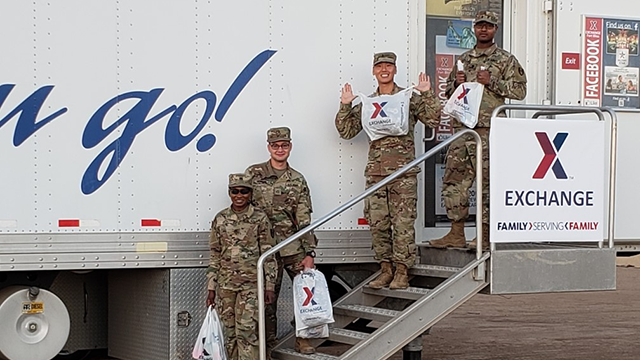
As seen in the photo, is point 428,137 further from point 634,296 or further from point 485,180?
point 634,296

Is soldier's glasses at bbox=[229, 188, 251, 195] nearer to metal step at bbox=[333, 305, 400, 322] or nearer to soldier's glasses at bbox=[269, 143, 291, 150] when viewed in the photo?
soldier's glasses at bbox=[269, 143, 291, 150]

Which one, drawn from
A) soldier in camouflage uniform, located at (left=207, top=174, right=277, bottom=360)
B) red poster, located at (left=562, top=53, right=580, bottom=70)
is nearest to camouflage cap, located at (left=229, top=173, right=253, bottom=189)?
soldier in camouflage uniform, located at (left=207, top=174, right=277, bottom=360)

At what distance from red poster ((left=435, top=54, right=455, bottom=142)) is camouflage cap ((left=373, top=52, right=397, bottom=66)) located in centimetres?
82

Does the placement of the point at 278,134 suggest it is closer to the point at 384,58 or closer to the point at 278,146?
the point at 278,146

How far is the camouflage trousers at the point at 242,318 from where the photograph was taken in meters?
6.55

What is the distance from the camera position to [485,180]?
698 centimetres

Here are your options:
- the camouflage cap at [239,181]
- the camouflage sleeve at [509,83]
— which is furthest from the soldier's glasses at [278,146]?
the camouflage sleeve at [509,83]

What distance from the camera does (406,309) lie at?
21.3 feet

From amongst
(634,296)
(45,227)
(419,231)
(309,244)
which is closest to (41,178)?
(45,227)

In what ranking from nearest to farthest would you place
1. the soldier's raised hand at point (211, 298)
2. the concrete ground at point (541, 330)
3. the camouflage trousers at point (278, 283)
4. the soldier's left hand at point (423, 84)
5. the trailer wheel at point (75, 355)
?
the soldier's raised hand at point (211, 298), the camouflage trousers at point (278, 283), the soldier's left hand at point (423, 84), the trailer wheel at point (75, 355), the concrete ground at point (541, 330)

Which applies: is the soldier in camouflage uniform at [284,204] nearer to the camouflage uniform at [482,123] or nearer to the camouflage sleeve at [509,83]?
the camouflage uniform at [482,123]

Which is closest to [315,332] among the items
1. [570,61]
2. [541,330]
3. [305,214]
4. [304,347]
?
[304,347]

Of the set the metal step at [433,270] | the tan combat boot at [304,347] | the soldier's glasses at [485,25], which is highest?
the soldier's glasses at [485,25]

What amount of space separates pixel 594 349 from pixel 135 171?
589 cm
